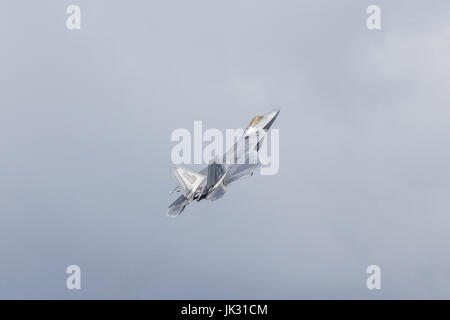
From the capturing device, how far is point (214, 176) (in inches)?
4464

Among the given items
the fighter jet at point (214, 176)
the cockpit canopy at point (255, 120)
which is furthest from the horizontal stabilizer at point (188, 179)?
the cockpit canopy at point (255, 120)

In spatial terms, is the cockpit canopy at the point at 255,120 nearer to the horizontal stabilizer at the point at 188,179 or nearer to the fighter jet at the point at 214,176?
the fighter jet at the point at 214,176

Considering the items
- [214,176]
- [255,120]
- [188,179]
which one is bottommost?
[214,176]

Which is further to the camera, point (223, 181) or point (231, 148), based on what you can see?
point (231, 148)

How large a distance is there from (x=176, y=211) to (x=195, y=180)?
19.8 ft

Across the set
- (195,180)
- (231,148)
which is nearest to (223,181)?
(195,180)

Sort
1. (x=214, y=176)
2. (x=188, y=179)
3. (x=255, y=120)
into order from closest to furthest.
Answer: (x=214, y=176) < (x=188, y=179) < (x=255, y=120)

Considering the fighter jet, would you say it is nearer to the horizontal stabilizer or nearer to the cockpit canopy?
the horizontal stabilizer

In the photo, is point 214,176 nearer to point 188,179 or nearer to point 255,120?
point 188,179

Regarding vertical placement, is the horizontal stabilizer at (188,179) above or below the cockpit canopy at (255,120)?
below

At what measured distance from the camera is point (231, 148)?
130875mm

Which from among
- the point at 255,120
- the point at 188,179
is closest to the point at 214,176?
the point at 188,179

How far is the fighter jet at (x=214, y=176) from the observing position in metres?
114
